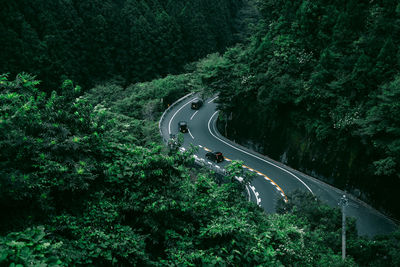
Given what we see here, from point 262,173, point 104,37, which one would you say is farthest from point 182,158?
point 104,37

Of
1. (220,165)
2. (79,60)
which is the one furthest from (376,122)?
(79,60)

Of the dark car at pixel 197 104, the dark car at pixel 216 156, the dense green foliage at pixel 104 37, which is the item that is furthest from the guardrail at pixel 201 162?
the dense green foliage at pixel 104 37

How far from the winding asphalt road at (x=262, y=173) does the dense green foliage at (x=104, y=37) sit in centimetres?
2525

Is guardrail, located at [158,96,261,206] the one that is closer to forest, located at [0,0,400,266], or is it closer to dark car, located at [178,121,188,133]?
forest, located at [0,0,400,266]

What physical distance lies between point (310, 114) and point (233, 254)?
67.6 feet

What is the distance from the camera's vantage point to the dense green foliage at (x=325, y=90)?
67.5 ft

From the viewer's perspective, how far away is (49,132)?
858 centimetres

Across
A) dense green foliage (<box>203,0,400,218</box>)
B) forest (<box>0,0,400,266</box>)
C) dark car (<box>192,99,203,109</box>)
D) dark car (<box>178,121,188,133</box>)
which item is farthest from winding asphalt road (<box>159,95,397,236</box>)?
forest (<box>0,0,400,266</box>)

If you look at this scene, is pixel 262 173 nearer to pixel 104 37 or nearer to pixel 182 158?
pixel 182 158

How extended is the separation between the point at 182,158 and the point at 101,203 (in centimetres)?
307

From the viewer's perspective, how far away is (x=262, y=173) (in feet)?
89.0

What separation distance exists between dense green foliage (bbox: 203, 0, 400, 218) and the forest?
13 cm

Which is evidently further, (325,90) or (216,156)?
(216,156)

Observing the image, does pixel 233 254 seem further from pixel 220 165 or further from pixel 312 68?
pixel 312 68
